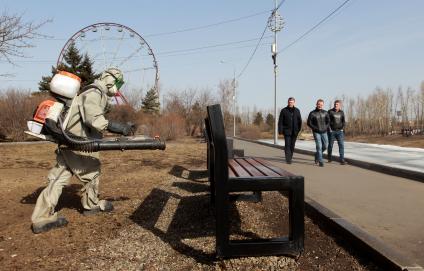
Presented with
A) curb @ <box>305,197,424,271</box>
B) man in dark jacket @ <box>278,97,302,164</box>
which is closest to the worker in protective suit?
curb @ <box>305,197,424,271</box>

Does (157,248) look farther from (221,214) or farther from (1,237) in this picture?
(1,237)

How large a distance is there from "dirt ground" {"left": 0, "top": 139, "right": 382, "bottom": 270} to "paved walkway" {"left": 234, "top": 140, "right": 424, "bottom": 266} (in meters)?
0.46

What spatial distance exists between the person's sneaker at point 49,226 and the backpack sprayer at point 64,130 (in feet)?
2.66

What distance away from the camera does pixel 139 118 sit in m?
40.4

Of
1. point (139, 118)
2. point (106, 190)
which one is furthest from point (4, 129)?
point (106, 190)

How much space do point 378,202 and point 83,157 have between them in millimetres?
3799

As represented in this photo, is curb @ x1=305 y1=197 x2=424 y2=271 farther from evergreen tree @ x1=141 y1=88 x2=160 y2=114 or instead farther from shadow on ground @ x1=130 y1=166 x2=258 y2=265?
evergreen tree @ x1=141 y1=88 x2=160 y2=114

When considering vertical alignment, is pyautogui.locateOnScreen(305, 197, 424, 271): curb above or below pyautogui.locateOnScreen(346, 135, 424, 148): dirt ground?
above

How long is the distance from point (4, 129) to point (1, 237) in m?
26.0

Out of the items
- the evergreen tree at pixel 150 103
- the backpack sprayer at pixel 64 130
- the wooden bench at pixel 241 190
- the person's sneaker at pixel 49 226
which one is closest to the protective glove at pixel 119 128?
Answer: the backpack sprayer at pixel 64 130

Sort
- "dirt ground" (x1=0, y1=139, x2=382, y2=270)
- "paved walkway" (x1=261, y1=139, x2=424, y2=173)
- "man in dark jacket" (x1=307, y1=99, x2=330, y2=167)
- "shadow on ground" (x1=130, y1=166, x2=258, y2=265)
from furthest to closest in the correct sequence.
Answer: "man in dark jacket" (x1=307, y1=99, x2=330, y2=167) < "paved walkway" (x1=261, y1=139, x2=424, y2=173) < "shadow on ground" (x1=130, y1=166, x2=258, y2=265) < "dirt ground" (x1=0, y1=139, x2=382, y2=270)

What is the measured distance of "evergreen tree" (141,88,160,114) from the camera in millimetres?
54781

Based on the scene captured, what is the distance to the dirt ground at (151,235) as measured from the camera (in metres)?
3.63

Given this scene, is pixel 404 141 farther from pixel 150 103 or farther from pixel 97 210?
pixel 150 103
